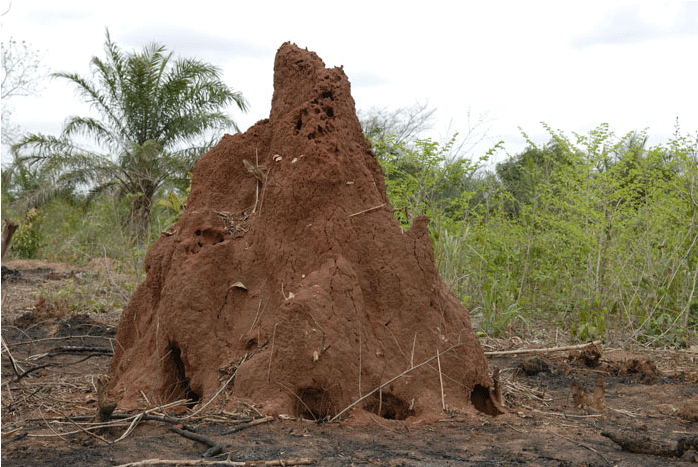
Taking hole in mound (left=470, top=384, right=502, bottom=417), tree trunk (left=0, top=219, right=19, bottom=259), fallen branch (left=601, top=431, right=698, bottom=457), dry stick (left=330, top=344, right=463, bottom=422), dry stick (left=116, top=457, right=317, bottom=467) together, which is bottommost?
fallen branch (left=601, top=431, right=698, bottom=457)

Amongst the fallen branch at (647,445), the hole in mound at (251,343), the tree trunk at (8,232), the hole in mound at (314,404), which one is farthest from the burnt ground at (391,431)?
the tree trunk at (8,232)

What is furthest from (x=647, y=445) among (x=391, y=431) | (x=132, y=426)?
(x=132, y=426)

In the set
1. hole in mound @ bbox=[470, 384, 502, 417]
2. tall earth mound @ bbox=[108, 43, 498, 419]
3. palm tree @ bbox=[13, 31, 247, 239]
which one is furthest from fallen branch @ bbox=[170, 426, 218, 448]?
palm tree @ bbox=[13, 31, 247, 239]

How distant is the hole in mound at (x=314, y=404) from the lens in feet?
11.8

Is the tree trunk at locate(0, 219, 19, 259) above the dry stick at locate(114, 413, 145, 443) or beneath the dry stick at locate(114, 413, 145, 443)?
above

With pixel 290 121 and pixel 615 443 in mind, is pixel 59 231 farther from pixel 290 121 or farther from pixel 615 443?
pixel 615 443

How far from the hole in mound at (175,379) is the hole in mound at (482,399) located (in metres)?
1.64

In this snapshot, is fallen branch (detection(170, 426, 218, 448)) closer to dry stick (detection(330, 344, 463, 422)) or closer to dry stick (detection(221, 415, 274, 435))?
dry stick (detection(221, 415, 274, 435))

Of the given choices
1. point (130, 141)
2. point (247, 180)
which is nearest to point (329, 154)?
point (247, 180)

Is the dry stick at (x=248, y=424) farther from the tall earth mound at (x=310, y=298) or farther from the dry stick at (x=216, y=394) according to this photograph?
the dry stick at (x=216, y=394)

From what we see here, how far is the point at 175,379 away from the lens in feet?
13.5

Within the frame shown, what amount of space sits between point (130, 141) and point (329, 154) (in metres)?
12.8

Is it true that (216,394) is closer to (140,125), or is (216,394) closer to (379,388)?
(379,388)

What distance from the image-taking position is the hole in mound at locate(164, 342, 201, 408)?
407 cm
